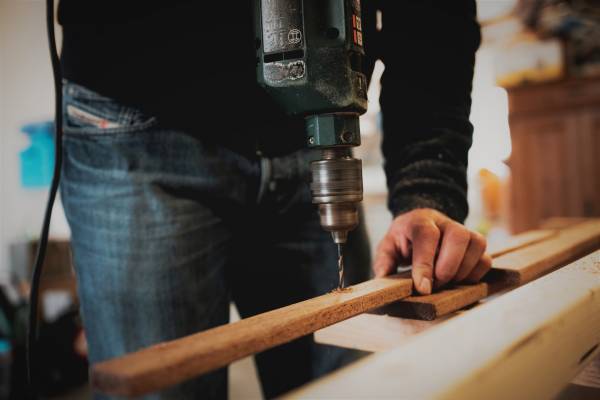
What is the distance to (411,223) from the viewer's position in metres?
0.77

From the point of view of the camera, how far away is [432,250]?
0.72 metres

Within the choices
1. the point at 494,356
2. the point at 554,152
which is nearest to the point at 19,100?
the point at 494,356

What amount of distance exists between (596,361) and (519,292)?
0.32 metres

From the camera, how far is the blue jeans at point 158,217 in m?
0.79

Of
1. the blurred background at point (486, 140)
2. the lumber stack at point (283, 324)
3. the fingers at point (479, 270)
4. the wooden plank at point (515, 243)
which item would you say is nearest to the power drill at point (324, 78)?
the lumber stack at point (283, 324)

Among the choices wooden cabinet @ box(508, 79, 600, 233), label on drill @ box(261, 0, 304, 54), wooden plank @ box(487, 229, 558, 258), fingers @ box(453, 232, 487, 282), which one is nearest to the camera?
label on drill @ box(261, 0, 304, 54)

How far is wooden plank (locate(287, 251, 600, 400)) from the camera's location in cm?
30

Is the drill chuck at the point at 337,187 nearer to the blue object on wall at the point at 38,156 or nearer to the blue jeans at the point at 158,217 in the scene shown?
the blue jeans at the point at 158,217

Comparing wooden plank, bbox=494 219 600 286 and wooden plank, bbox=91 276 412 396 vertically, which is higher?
wooden plank, bbox=91 276 412 396

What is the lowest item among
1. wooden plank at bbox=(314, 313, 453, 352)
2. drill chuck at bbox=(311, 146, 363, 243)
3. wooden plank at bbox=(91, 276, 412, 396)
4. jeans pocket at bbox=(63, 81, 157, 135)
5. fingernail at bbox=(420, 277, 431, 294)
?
wooden plank at bbox=(314, 313, 453, 352)

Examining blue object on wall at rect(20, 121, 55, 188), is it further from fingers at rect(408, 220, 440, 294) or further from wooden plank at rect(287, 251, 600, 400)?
wooden plank at rect(287, 251, 600, 400)

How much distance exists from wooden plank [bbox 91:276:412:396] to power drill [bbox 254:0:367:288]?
0.12 metres

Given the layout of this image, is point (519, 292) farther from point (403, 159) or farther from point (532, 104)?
point (532, 104)

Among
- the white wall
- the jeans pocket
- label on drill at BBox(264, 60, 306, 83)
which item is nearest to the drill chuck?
label on drill at BBox(264, 60, 306, 83)
